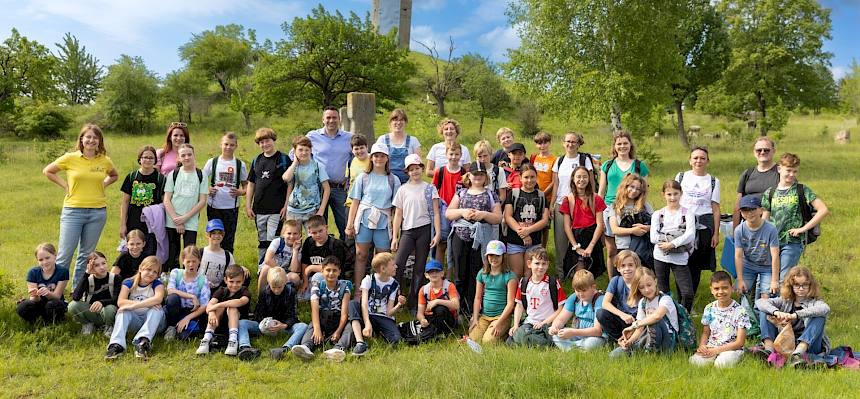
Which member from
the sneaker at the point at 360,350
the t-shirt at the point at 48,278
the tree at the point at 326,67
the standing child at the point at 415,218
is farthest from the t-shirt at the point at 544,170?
the tree at the point at 326,67

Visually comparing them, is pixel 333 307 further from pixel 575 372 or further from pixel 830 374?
pixel 830 374

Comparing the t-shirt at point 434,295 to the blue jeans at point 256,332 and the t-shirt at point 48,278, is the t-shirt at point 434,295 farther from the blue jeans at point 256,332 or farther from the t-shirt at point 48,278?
the t-shirt at point 48,278

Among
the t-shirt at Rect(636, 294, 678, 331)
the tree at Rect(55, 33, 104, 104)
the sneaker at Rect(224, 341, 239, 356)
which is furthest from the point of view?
the tree at Rect(55, 33, 104, 104)

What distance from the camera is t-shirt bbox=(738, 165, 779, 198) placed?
21.6ft

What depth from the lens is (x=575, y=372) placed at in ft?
15.5

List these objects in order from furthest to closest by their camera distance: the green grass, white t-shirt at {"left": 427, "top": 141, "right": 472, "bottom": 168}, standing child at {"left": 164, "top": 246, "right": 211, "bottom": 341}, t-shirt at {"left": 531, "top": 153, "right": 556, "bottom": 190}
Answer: t-shirt at {"left": 531, "top": 153, "right": 556, "bottom": 190} → white t-shirt at {"left": 427, "top": 141, "right": 472, "bottom": 168} → standing child at {"left": 164, "top": 246, "right": 211, "bottom": 341} → the green grass

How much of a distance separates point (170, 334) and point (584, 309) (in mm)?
4212

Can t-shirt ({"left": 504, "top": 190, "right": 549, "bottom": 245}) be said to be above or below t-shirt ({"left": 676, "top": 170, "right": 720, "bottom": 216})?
below

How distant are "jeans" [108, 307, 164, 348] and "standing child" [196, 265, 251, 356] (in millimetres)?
474

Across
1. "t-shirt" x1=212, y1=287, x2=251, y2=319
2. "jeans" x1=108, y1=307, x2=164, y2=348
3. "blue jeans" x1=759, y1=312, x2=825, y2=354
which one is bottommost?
"jeans" x1=108, y1=307, x2=164, y2=348

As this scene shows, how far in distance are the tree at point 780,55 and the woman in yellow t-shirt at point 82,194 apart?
2717 centimetres

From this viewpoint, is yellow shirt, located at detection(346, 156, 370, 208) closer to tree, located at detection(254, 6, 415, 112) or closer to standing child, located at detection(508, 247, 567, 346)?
Answer: standing child, located at detection(508, 247, 567, 346)

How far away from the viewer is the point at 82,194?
6.89 m

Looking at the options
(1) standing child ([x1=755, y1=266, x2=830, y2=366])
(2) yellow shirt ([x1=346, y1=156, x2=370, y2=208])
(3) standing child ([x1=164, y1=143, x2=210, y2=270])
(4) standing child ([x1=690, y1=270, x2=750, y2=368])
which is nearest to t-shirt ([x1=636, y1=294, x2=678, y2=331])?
(4) standing child ([x1=690, y1=270, x2=750, y2=368])
